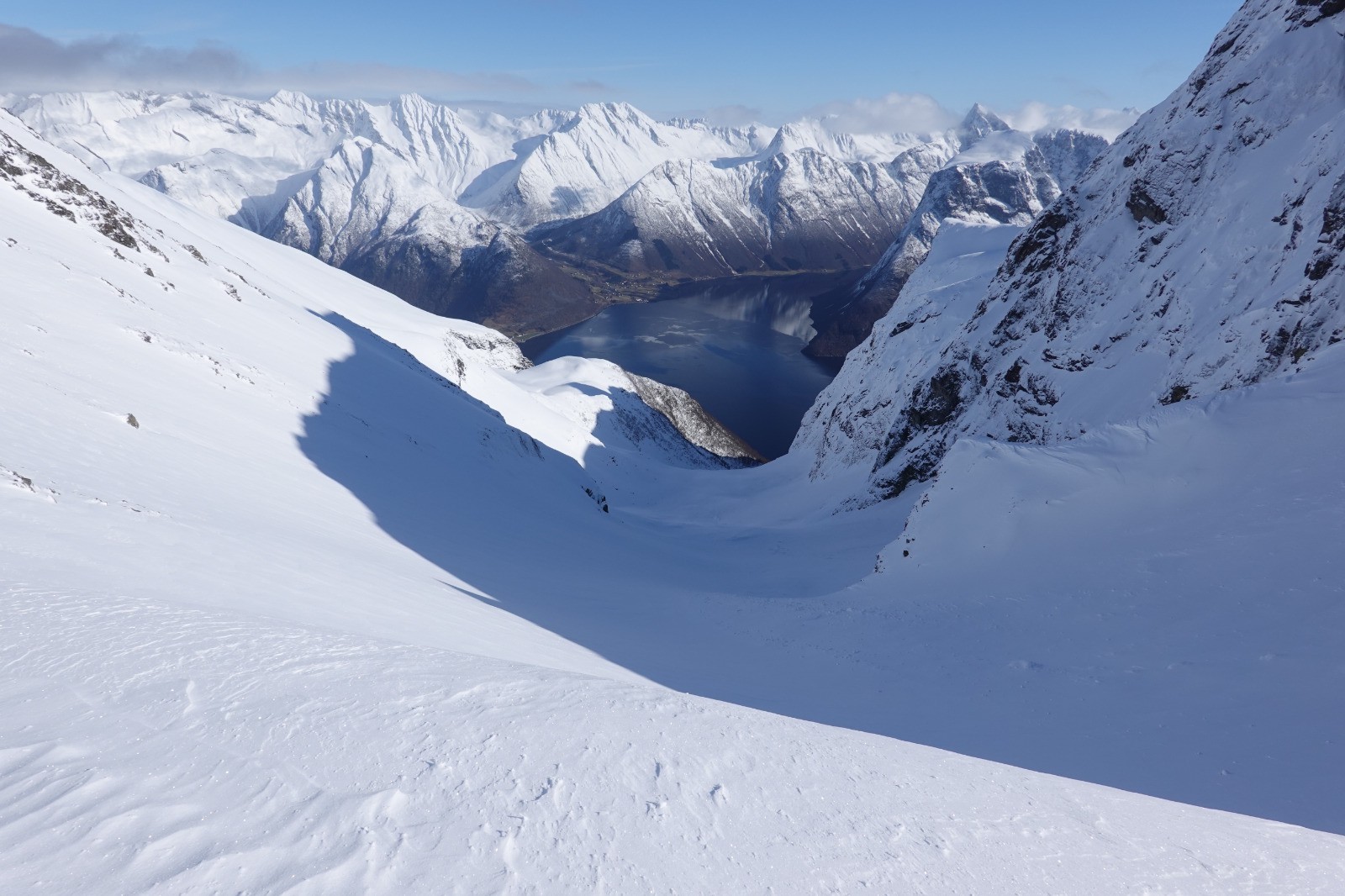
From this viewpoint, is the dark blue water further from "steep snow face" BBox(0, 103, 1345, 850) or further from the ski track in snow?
the ski track in snow

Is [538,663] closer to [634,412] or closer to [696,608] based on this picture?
[696,608]

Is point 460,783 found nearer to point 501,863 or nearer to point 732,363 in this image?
point 501,863

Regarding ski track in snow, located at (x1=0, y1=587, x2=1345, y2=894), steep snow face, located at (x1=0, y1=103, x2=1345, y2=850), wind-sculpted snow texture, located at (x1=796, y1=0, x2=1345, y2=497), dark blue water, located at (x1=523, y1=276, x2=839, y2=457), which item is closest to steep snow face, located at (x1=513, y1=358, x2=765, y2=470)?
dark blue water, located at (x1=523, y1=276, x2=839, y2=457)

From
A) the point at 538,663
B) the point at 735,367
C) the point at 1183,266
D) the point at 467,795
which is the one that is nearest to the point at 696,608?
the point at 538,663

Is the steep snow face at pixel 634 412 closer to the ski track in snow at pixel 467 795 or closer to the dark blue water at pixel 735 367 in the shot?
the dark blue water at pixel 735 367

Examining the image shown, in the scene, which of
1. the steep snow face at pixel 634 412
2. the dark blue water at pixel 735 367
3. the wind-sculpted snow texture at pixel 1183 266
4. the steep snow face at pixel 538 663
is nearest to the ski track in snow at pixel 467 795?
the steep snow face at pixel 538 663

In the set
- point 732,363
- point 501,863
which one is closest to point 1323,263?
point 501,863

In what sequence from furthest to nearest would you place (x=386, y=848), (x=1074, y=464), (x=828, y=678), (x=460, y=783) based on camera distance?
(x=1074, y=464)
(x=828, y=678)
(x=460, y=783)
(x=386, y=848)
